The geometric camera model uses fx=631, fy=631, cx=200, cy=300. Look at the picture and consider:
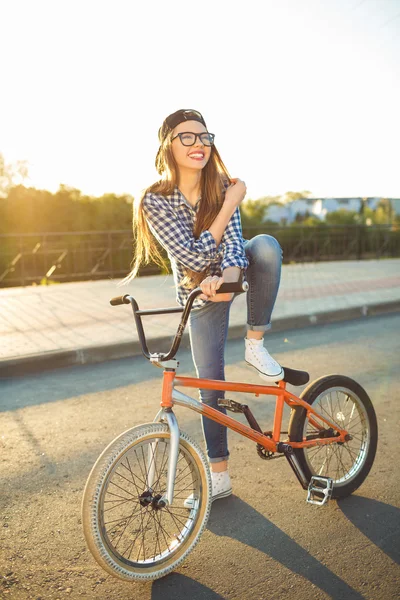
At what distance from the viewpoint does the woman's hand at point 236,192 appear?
9.45 ft

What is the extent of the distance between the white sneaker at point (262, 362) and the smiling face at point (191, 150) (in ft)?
2.85

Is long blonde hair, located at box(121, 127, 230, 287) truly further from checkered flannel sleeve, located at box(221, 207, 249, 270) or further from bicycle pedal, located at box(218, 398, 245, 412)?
bicycle pedal, located at box(218, 398, 245, 412)

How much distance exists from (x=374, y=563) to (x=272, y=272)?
1.33 m

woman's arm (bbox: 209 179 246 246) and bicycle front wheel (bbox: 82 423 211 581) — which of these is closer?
bicycle front wheel (bbox: 82 423 211 581)

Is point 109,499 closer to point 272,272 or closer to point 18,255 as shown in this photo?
point 272,272

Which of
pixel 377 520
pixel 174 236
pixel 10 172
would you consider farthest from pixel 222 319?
pixel 10 172

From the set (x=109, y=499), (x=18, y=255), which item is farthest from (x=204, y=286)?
Result: (x=18, y=255)

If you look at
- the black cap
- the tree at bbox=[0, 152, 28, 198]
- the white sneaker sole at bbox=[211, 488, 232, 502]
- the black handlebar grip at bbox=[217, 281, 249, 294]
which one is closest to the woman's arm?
the black cap

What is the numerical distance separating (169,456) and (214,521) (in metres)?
0.79

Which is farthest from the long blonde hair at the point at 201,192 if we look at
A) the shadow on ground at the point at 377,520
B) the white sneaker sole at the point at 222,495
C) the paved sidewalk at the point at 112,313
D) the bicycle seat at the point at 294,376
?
the paved sidewalk at the point at 112,313

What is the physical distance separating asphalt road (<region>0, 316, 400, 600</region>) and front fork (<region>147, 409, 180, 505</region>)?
391 mm

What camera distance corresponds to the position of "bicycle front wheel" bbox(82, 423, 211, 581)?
238 cm

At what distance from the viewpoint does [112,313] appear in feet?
30.3

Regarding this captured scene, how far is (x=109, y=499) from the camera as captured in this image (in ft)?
8.16
